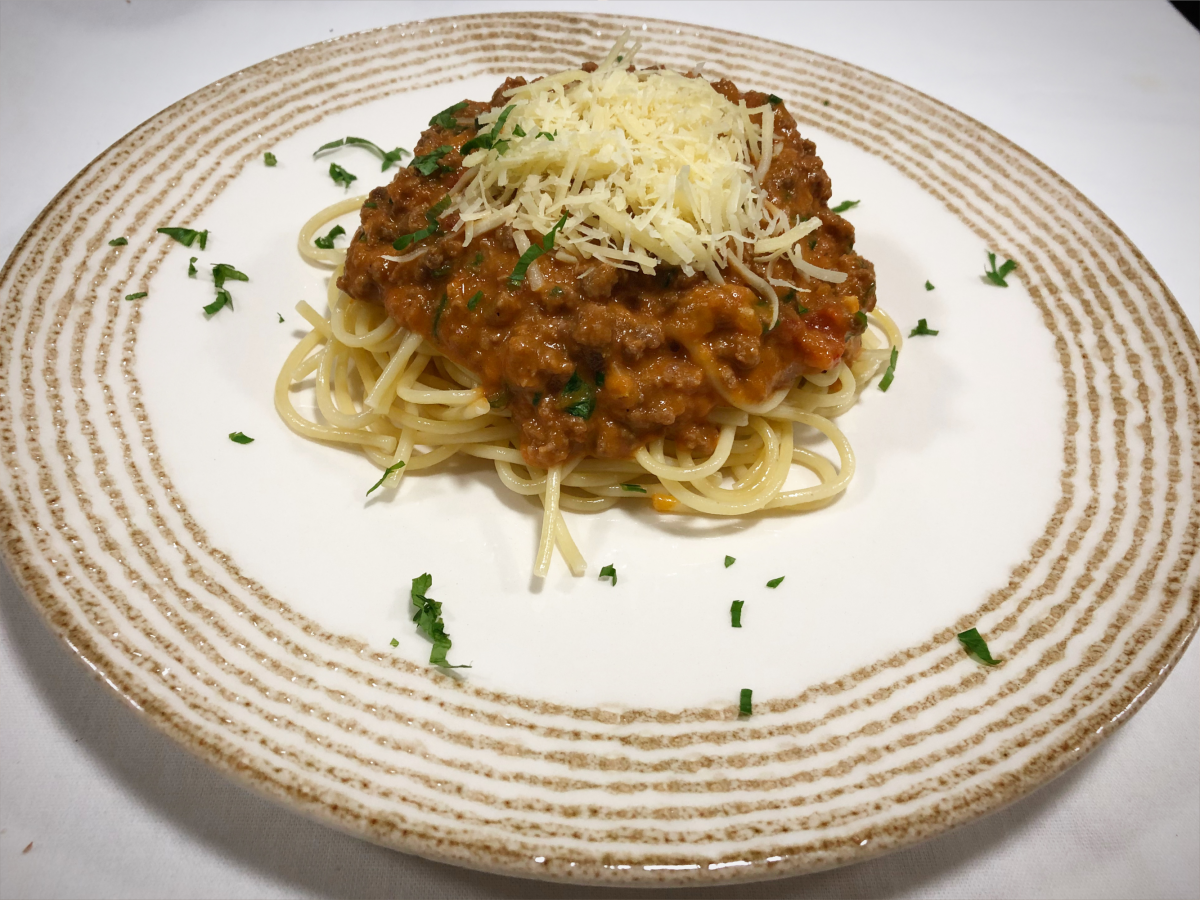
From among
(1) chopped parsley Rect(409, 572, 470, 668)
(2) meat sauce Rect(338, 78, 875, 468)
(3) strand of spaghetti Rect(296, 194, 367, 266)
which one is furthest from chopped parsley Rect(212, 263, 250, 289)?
(1) chopped parsley Rect(409, 572, 470, 668)

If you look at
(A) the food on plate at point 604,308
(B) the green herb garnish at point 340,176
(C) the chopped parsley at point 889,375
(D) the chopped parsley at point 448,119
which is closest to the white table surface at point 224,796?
(A) the food on plate at point 604,308

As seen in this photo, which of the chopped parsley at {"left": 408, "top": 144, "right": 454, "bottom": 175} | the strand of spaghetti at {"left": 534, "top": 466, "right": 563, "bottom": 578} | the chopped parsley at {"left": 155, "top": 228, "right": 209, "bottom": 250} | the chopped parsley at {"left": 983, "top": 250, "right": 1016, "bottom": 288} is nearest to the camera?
the strand of spaghetti at {"left": 534, "top": 466, "right": 563, "bottom": 578}

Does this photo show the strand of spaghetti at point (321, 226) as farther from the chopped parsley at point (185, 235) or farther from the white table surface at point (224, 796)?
the white table surface at point (224, 796)

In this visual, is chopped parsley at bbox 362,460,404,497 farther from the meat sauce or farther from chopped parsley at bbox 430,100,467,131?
chopped parsley at bbox 430,100,467,131

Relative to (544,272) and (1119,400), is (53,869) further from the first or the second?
(1119,400)

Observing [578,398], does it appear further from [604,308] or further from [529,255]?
[529,255]

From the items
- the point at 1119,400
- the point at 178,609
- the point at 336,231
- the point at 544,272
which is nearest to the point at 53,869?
the point at 178,609
